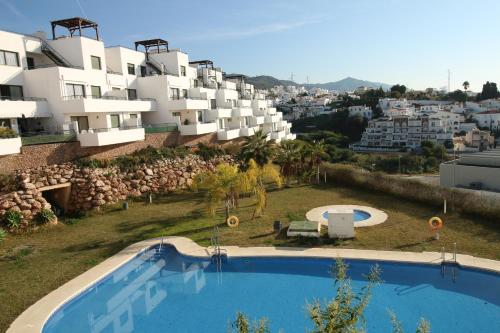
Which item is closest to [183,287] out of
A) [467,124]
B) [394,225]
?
[394,225]

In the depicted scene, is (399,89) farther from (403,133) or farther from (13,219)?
(13,219)

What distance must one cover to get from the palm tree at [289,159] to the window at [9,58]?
23.2 metres

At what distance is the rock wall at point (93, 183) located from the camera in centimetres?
2384

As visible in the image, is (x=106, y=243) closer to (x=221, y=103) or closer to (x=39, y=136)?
(x=39, y=136)

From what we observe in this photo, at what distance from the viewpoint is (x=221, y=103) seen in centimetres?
5150

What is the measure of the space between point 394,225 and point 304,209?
6610mm

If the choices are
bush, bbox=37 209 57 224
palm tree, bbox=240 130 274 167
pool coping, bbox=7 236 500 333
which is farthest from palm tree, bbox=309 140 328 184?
bush, bbox=37 209 57 224

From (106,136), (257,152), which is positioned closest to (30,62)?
(106,136)

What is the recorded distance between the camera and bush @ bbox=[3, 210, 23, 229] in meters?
22.7

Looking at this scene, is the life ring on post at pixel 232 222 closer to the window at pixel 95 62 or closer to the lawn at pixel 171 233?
the lawn at pixel 171 233

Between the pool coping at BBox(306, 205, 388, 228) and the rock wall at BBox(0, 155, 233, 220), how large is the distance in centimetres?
1365

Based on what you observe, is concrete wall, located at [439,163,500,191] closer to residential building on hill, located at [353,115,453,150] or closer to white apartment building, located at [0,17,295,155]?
white apartment building, located at [0,17,295,155]

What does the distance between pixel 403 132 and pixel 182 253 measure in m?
107

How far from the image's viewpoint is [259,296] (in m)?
15.9
